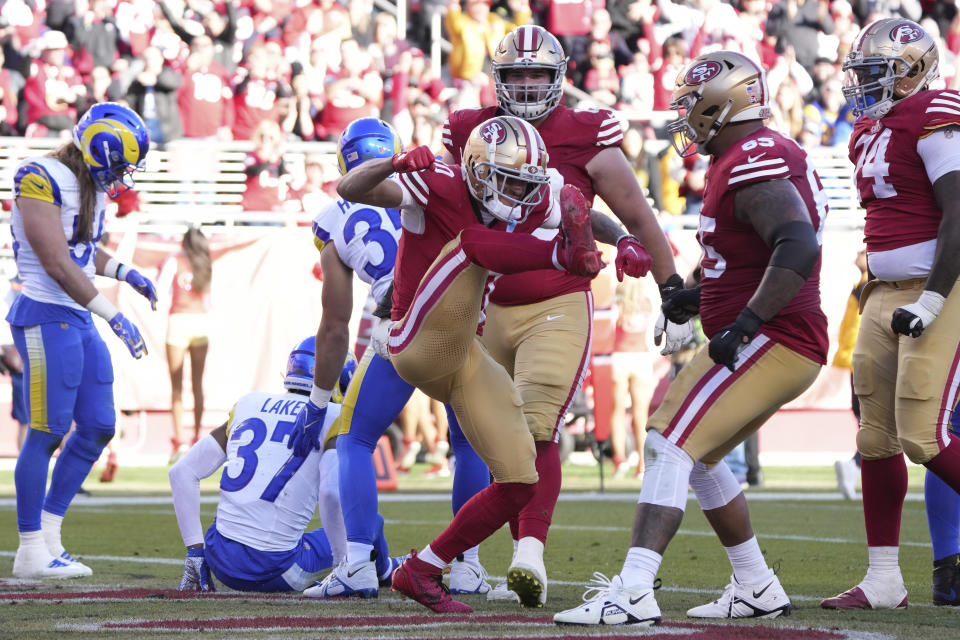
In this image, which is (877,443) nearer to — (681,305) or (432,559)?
(681,305)

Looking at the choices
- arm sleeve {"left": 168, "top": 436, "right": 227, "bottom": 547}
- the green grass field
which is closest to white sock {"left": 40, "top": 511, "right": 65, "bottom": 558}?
the green grass field

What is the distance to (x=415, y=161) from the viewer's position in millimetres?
3834

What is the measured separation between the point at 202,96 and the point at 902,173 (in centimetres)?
1131

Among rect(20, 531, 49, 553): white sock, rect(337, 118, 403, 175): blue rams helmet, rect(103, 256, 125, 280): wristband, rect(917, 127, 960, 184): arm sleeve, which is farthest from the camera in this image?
rect(103, 256, 125, 280): wristband

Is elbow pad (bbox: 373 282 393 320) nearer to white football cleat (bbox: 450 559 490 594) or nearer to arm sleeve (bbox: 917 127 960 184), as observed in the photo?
white football cleat (bbox: 450 559 490 594)

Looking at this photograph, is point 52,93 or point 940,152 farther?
point 52,93

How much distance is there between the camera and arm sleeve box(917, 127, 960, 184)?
4.30m

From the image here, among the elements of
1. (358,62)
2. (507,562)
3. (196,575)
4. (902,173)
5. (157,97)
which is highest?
(358,62)

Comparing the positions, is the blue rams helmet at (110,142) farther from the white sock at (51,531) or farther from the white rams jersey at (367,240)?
the white sock at (51,531)

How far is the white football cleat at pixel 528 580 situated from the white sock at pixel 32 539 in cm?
224

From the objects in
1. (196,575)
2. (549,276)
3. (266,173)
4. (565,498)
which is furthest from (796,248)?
(266,173)

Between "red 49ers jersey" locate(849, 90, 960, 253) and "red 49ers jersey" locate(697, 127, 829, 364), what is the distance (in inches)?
17.9

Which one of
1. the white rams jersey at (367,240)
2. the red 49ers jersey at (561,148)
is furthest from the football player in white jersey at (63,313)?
the red 49ers jersey at (561,148)

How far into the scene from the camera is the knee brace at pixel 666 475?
3.86 metres
